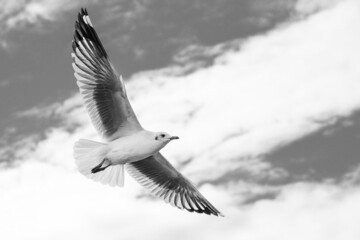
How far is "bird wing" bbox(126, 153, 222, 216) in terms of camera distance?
10938mm

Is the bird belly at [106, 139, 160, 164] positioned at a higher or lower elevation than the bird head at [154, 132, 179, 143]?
lower

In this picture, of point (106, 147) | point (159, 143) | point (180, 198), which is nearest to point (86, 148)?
point (106, 147)

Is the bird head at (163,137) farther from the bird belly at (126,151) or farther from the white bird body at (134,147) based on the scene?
the bird belly at (126,151)

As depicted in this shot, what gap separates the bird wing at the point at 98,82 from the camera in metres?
9.77

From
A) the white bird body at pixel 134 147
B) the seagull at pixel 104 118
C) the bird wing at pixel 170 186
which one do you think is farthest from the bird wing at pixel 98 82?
the bird wing at pixel 170 186

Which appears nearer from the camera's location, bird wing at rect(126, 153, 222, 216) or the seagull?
the seagull

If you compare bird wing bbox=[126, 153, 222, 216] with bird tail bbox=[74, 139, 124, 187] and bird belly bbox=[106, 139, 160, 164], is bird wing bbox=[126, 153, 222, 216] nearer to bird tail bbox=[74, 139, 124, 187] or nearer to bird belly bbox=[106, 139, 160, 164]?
bird tail bbox=[74, 139, 124, 187]

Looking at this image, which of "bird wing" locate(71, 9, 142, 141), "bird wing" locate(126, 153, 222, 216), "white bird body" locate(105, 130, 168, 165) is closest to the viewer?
A: "white bird body" locate(105, 130, 168, 165)

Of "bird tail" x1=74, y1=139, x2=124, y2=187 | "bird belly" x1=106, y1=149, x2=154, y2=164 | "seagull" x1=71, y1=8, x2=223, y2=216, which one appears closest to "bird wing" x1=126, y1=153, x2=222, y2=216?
"seagull" x1=71, y1=8, x2=223, y2=216

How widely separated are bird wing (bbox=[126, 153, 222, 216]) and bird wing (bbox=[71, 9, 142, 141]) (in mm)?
1219

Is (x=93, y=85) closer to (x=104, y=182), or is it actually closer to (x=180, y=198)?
(x=104, y=182)

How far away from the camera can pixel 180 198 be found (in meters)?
11.1

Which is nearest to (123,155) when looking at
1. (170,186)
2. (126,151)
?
(126,151)

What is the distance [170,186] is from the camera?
11.1m
